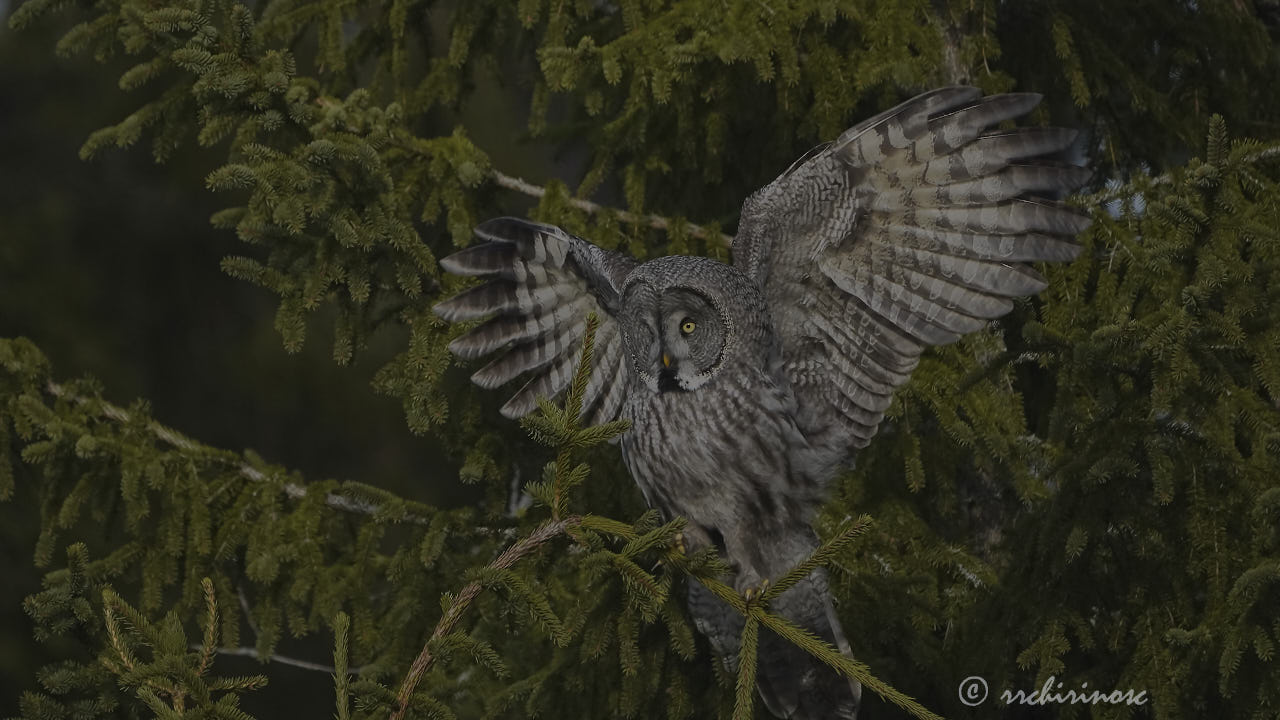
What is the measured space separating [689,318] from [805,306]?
1.06 ft

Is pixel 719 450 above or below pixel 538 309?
below

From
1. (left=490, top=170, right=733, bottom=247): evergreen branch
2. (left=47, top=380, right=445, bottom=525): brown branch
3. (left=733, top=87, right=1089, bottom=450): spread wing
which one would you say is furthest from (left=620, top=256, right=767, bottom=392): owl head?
(left=47, top=380, right=445, bottom=525): brown branch

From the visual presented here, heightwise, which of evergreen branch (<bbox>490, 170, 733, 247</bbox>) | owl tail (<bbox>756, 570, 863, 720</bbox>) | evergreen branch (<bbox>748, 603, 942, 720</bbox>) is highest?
evergreen branch (<bbox>490, 170, 733, 247</bbox>)

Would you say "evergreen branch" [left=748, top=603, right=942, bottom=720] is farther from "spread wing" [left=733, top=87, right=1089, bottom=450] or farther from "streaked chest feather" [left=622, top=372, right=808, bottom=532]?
"spread wing" [left=733, top=87, right=1089, bottom=450]

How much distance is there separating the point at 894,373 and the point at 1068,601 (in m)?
0.68

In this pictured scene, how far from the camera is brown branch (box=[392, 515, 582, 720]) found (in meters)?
2.38

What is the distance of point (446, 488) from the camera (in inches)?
361

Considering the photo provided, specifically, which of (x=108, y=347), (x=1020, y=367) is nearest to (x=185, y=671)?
(x=1020, y=367)

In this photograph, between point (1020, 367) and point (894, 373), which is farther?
point (1020, 367)

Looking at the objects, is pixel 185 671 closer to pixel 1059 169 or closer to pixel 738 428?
pixel 738 428

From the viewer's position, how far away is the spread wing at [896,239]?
298cm

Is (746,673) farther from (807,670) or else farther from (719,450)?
(807,670)

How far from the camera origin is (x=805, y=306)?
3215mm

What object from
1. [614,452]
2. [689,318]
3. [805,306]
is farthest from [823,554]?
[614,452]
